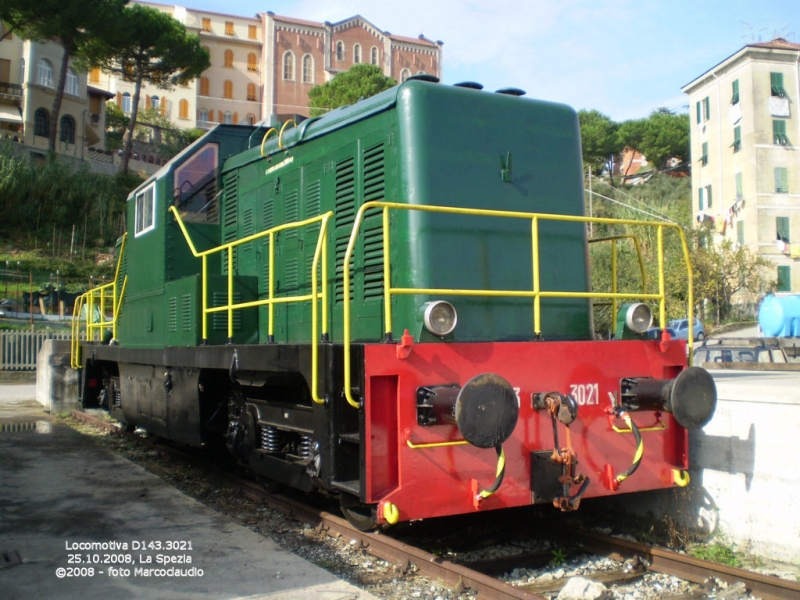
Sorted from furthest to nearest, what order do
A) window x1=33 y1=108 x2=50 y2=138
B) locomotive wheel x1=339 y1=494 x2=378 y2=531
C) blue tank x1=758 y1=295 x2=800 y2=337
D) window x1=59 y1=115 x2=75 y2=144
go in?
window x1=59 y1=115 x2=75 y2=144 → window x1=33 y1=108 x2=50 y2=138 → blue tank x1=758 y1=295 x2=800 y2=337 → locomotive wheel x1=339 y1=494 x2=378 y2=531

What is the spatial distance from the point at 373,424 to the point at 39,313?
82.2 feet

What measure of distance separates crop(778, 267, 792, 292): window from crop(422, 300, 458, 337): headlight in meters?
34.5

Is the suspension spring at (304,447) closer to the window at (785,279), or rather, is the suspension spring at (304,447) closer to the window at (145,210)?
the window at (145,210)

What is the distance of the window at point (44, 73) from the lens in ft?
133

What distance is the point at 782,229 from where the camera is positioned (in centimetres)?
3503

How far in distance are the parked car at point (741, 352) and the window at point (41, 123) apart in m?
38.7

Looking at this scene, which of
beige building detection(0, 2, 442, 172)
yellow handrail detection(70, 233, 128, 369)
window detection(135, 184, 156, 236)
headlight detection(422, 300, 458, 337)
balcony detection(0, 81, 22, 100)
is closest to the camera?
headlight detection(422, 300, 458, 337)

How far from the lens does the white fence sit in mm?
18422

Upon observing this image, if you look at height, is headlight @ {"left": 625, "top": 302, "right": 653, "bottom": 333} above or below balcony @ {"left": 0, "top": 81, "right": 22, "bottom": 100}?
below

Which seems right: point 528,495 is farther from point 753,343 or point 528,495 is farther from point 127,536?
point 753,343

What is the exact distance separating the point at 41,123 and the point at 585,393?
43902mm

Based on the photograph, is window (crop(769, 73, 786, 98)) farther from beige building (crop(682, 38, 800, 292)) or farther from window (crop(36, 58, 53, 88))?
window (crop(36, 58, 53, 88))

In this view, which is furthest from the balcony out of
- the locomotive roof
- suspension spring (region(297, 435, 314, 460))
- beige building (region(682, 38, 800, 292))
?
suspension spring (region(297, 435, 314, 460))

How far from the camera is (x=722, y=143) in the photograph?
3769 cm
